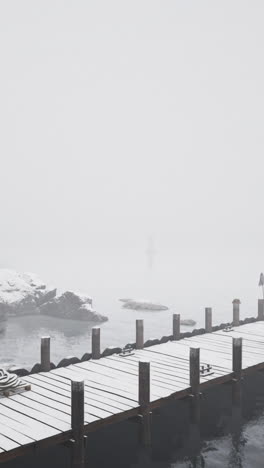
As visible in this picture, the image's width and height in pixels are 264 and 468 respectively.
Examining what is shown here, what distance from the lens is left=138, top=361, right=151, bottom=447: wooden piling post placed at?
56.7 ft

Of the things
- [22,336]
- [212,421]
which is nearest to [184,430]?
[212,421]

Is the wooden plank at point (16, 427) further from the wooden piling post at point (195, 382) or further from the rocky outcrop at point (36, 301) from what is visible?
the rocky outcrop at point (36, 301)

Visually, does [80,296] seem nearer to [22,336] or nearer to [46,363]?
[22,336]

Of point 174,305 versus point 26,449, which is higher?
point 26,449

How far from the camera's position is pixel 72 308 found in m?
54.0

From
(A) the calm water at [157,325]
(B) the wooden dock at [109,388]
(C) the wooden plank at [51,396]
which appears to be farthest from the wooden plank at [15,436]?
(A) the calm water at [157,325]

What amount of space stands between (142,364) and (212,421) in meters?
5.47

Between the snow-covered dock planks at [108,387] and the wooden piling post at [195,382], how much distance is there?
38mm

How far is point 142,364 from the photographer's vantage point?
687 inches

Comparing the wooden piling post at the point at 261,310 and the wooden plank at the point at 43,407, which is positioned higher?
the wooden piling post at the point at 261,310

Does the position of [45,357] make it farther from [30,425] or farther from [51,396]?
[30,425]

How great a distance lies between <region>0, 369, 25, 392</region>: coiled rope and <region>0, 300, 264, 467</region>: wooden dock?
398 millimetres

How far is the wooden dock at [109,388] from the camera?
599 inches

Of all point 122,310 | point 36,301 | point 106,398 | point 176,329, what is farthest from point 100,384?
point 122,310
